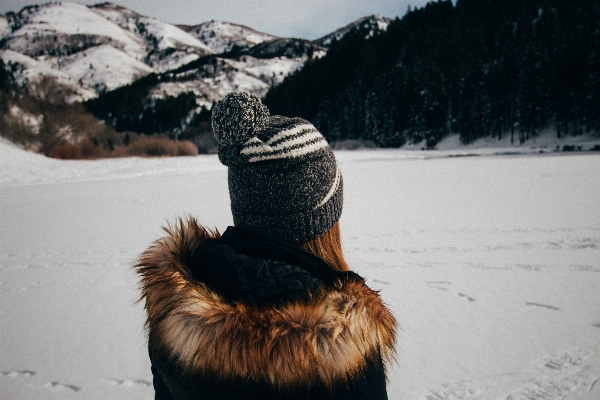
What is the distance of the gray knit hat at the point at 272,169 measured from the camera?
922 mm

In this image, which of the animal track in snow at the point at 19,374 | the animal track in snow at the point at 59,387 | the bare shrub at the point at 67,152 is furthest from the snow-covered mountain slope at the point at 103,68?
the animal track in snow at the point at 59,387

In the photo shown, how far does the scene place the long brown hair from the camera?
3.60 feet

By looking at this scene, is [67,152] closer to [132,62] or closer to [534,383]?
[534,383]

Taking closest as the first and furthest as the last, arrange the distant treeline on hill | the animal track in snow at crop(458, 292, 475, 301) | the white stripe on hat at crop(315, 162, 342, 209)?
the white stripe on hat at crop(315, 162, 342, 209) < the animal track in snow at crop(458, 292, 475, 301) < the distant treeline on hill

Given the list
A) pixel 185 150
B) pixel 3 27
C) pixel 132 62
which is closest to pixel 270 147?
pixel 185 150

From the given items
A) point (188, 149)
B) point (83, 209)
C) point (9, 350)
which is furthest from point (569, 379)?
point (188, 149)

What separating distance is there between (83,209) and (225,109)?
9.27 metres

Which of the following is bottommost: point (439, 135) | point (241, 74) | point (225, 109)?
point (225, 109)

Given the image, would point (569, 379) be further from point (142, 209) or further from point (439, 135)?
point (439, 135)

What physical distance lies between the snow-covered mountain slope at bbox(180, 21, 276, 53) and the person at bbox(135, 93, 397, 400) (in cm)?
19008

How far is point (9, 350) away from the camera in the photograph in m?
2.91

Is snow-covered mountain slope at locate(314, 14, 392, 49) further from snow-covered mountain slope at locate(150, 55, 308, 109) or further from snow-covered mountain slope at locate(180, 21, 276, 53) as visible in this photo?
snow-covered mountain slope at locate(150, 55, 308, 109)

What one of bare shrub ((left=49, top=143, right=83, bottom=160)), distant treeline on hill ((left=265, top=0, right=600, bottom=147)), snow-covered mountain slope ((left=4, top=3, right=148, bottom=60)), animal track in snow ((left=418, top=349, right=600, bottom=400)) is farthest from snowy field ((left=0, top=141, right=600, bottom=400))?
snow-covered mountain slope ((left=4, top=3, right=148, bottom=60))

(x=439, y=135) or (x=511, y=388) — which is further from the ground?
(x=439, y=135)
